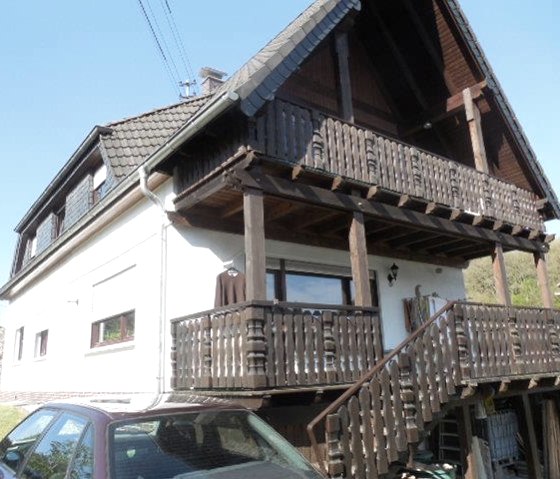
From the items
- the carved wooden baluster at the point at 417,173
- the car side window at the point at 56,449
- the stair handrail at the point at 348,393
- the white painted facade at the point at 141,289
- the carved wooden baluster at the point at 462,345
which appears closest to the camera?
the car side window at the point at 56,449

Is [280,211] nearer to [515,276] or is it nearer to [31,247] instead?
[31,247]

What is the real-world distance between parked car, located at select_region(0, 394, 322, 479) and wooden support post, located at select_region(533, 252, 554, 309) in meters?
9.12

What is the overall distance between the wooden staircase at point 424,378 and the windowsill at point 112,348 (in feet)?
12.2

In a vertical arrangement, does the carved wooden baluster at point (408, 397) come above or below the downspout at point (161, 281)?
below

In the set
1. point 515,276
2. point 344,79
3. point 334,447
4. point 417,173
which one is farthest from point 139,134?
point 515,276

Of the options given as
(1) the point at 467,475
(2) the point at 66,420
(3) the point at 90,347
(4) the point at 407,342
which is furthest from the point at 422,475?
(3) the point at 90,347

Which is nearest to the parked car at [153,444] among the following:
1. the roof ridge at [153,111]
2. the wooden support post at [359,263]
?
the wooden support post at [359,263]

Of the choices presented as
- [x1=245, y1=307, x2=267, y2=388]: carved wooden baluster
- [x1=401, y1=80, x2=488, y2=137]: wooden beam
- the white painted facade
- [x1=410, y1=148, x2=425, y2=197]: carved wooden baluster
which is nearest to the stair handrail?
[x1=245, y1=307, x2=267, y2=388]: carved wooden baluster

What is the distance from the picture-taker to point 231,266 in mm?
8406

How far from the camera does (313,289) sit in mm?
10031

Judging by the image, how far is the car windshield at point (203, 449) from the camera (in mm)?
3041

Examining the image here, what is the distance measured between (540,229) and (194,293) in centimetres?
851

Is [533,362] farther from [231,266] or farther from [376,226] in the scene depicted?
[231,266]

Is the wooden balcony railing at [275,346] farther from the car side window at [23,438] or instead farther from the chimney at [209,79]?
the chimney at [209,79]
